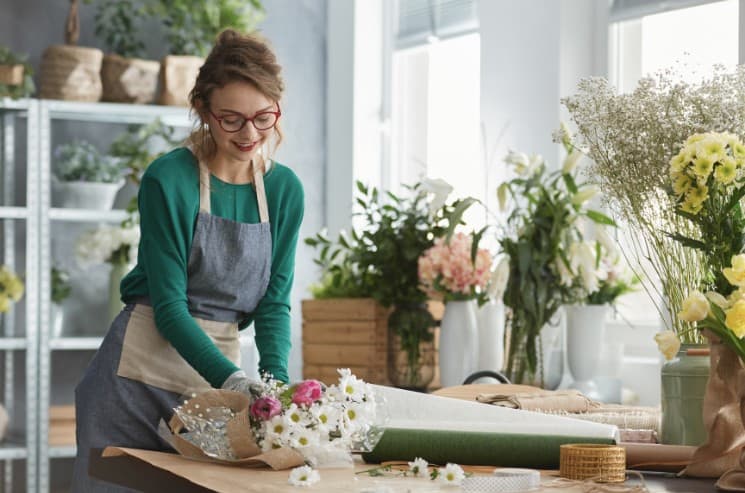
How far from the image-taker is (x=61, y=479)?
15.6ft

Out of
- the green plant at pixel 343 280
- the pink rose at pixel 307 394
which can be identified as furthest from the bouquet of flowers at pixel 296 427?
the green plant at pixel 343 280

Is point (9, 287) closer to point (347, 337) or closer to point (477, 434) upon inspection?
point (347, 337)

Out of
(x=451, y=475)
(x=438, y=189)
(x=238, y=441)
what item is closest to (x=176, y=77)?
(x=438, y=189)

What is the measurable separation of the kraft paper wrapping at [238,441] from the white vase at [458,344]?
5.67 ft

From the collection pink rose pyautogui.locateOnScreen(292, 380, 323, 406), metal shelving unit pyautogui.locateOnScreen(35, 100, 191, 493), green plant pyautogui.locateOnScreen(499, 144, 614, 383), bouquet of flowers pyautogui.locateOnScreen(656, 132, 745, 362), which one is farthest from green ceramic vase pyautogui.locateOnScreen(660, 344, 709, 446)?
metal shelving unit pyautogui.locateOnScreen(35, 100, 191, 493)

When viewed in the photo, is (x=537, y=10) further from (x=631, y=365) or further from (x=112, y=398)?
(x=112, y=398)

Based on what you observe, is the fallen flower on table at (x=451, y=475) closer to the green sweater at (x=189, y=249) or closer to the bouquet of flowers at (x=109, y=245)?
the green sweater at (x=189, y=249)

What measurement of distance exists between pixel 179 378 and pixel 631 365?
1.87m

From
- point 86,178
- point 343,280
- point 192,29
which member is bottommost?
point 343,280

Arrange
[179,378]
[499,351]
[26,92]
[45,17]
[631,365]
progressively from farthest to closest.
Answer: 1. [45,17]
2. [26,92]
3. [631,365]
4. [499,351]
5. [179,378]

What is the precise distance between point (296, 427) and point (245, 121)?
69 centimetres

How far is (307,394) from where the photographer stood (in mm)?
1517

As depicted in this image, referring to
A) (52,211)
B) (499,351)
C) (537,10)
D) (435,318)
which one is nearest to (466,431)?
(499,351)

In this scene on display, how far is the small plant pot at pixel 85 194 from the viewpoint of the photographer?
466 cm
